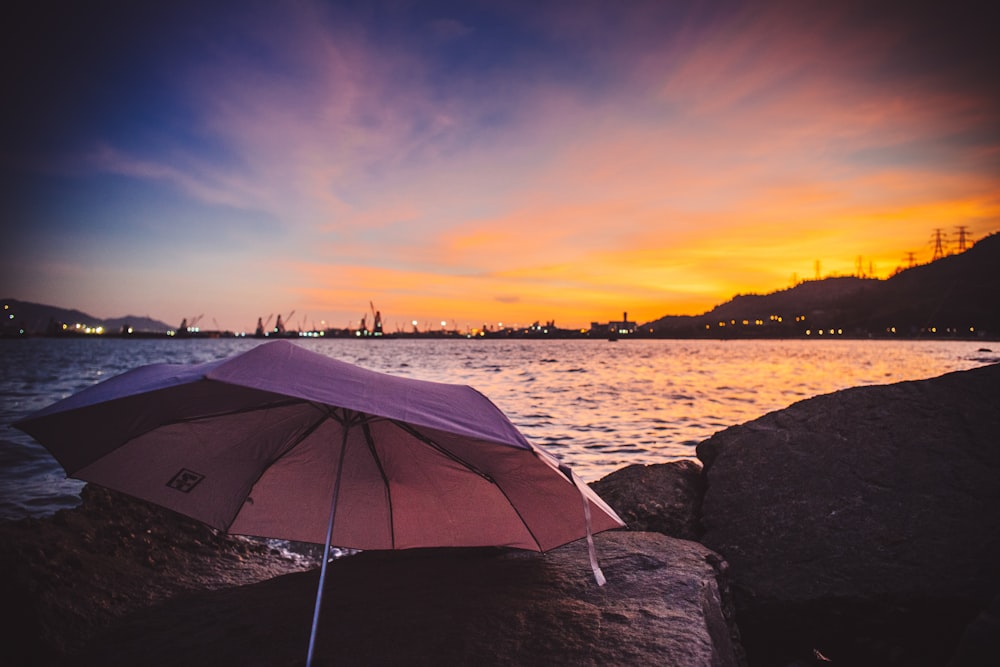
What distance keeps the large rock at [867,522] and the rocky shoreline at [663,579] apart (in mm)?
16

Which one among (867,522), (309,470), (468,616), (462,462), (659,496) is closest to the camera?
(462,462)

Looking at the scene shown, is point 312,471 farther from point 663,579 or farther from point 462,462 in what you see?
point 663,579

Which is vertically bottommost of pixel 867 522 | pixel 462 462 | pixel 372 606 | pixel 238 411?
pixel 372 606

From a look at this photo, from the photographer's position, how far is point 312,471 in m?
4.01

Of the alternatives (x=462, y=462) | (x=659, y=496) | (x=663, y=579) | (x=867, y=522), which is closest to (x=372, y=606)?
(x=462, y=462)

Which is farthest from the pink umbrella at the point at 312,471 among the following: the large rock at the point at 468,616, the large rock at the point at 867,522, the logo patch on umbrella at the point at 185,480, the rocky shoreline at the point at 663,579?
the large rock at the point at 867,522

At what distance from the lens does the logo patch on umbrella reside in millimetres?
3748

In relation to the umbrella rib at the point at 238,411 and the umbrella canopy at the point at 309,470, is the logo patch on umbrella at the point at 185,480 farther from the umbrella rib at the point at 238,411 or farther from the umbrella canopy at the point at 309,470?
the umbrella rib at the point at 238,411

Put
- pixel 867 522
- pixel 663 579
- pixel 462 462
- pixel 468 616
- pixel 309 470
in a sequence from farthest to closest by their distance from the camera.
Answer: pixel 867 522 → pixel 663 579 → pixel 309 470 → pixel 468 616 → pixel 462 462

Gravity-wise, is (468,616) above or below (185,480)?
below

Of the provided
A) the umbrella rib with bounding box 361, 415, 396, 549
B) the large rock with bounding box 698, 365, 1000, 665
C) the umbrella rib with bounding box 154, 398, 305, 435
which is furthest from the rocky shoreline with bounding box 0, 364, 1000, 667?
the umbrella rib with bounding box 154, 398, 305, 435

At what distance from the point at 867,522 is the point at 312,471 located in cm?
506

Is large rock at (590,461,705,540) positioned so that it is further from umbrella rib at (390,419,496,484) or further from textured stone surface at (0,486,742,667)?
umbrella rib at (390,419,496,484)

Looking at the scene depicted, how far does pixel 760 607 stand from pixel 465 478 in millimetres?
2972
